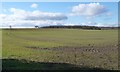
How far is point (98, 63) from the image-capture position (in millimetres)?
21500

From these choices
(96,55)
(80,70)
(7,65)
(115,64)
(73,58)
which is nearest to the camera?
(80,70)

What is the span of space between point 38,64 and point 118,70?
487 cm

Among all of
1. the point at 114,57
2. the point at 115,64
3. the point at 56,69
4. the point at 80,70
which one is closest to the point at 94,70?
the point at 80,70

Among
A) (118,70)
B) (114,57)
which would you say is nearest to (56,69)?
(118,70)

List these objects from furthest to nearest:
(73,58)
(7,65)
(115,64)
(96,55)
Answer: (96,55) < (73,58) < (115,64) < (7,65)

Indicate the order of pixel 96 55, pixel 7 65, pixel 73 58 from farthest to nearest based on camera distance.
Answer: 1. pixel 96 55
2. pixel 73 58
3. pixel 7 65

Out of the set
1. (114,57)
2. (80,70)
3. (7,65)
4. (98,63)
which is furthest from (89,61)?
(7,65)

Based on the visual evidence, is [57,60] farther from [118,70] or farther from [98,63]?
[118,70]

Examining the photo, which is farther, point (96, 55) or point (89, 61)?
point (96, 55)

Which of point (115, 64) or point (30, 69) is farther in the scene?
point (115, 64)

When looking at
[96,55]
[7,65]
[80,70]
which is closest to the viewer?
[80,70]

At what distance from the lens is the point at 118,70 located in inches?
738

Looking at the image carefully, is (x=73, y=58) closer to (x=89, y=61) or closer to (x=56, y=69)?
(x=89, y=61)

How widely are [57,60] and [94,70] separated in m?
4.72
